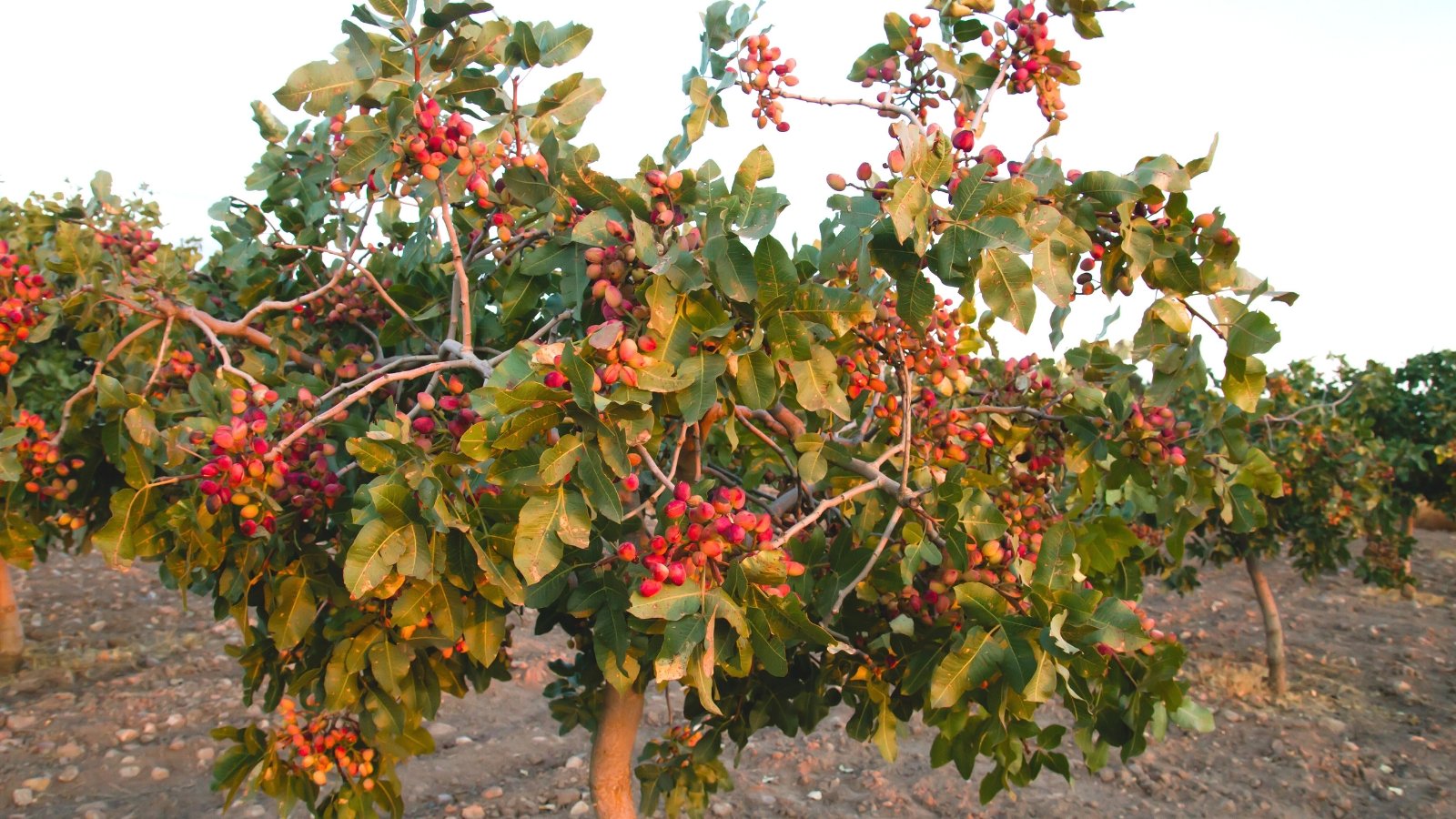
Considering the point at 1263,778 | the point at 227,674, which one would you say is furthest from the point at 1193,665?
the point at 227,674

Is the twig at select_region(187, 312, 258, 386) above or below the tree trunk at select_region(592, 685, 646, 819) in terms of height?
above

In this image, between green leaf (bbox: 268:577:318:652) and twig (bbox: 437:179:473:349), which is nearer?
twig (bbox: 437:179:473:349)

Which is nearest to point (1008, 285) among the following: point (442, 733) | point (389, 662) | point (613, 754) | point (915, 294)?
point (915, 294)

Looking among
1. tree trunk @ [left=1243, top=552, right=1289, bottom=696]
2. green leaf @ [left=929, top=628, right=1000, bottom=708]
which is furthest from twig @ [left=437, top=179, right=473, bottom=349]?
tree trunk @ [left=1243, top=552, right=1289, bottom=696]

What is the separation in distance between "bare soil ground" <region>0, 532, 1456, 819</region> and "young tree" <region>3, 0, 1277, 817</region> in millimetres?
3005

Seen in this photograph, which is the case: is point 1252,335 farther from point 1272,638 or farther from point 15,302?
point 1272,638

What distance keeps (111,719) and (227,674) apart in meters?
1.01

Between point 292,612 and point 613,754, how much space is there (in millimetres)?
1121

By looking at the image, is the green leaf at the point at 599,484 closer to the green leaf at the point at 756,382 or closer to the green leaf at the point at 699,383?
the green leaf at the point at 699,383

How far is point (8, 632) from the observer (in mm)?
6273

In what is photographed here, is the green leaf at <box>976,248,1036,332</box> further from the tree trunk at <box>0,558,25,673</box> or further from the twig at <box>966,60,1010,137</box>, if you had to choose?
the tree trunk at <box>0,558,25,673</box>

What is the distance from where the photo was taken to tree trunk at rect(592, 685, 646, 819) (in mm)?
2748

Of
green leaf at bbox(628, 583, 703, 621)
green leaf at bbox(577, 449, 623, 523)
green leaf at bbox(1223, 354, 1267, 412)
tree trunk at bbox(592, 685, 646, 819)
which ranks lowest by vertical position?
tree trunk at bbox(592, 685, 646, 819)

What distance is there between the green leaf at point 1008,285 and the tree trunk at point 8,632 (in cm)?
705
